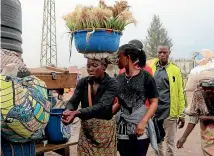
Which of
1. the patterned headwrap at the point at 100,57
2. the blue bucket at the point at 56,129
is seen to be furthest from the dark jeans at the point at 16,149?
the blue bucket at the point at 56,129

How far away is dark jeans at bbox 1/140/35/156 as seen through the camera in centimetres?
266

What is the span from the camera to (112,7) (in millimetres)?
3369

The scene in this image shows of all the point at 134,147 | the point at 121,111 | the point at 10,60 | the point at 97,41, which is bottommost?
the point at 134,147

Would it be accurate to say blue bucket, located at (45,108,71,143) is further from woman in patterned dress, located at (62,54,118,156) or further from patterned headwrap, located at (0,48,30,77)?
patterned headwrap, located at (0,48,30,77)

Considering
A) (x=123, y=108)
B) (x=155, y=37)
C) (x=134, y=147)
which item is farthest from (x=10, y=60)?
(x=155, y=37)

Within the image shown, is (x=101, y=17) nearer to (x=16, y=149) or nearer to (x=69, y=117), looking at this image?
(x=69, y=117)

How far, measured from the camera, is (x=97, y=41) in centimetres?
314

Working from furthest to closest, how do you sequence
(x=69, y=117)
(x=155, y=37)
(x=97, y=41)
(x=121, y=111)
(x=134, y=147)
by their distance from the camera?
(x=155, y=37)
(x=121, y=111)
(x=134, y=147)
(x=97, y=41)
(x=69, y=117)

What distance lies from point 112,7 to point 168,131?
2825 mm

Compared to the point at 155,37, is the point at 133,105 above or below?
below

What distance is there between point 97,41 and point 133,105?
752mm

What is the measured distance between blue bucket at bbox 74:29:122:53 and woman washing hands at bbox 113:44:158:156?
24cm

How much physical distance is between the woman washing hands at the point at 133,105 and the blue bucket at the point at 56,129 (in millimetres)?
1017

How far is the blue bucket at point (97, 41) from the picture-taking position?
314 cm
